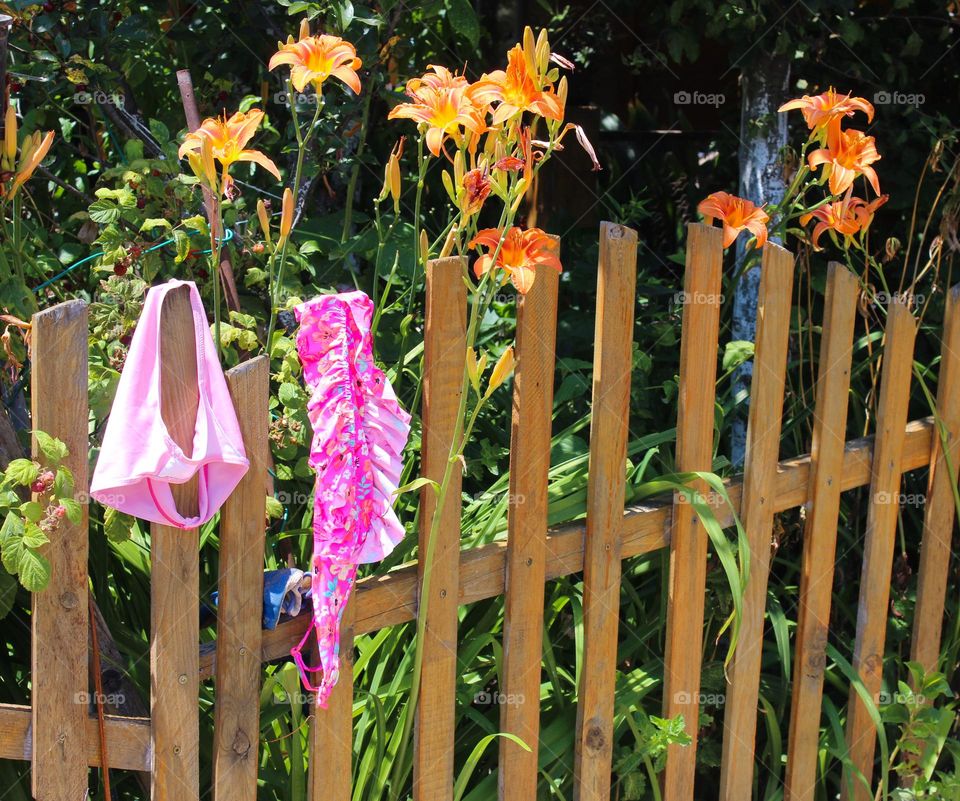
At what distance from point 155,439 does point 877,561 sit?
161 cm

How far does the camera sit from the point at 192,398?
141 centimetres

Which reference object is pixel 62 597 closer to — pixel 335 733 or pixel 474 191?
pixel 335 733

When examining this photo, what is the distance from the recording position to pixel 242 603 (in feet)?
4.93

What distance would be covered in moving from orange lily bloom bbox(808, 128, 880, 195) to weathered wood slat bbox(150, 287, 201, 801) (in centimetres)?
106

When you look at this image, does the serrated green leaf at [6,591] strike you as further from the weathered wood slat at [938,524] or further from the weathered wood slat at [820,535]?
the weathered wood slat at [938,524]

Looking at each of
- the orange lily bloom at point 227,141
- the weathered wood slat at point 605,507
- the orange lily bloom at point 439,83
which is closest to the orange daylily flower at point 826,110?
the weathered wood slat at point 605,507

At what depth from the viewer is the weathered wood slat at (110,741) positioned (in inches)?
56.1

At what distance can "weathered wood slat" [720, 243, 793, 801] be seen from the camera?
2.01m

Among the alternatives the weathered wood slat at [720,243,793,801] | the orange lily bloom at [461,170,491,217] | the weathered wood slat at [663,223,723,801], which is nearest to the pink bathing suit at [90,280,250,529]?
the orange lily bloom at [461,170,491,217]

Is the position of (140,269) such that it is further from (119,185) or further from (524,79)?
(524,79)

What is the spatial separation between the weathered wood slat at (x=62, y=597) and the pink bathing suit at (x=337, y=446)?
0.30 meters

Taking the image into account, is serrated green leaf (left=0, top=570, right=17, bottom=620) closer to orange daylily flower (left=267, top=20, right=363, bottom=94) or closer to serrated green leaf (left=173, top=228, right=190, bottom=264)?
serrated green leaf (left=173, top=228, right=190, bottom=264)

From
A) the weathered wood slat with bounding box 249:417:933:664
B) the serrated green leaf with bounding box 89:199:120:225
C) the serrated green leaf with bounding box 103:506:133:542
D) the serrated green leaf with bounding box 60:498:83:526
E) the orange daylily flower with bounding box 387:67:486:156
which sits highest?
the orange daylily flower with bounding box 387:67:486:156

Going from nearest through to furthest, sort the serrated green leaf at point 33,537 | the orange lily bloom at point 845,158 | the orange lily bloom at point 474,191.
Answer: the serrated green leaf at point 33,537 → the orange lily bloom at point 474,191 → the orange lily bloom at point 845,158
